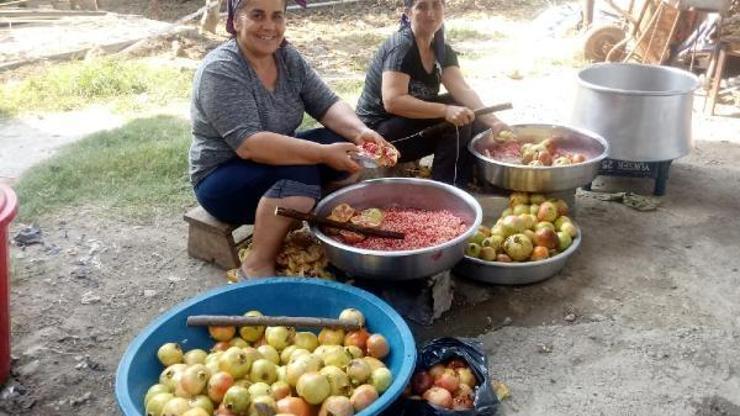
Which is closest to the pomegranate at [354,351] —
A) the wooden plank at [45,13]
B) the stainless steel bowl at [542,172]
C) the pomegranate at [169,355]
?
the pomegranate at [169,355]

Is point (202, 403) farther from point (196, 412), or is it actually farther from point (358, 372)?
point (358, 372)

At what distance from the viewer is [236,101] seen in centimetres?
284

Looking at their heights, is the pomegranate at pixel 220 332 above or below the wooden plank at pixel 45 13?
below

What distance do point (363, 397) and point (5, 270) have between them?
56.5 inches

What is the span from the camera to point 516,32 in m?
9.27

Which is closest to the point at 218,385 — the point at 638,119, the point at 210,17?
the point at 638,119

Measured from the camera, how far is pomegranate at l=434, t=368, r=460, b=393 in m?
2.37

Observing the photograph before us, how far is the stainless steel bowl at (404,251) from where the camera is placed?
261 centimetres

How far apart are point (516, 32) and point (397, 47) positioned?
6187mm

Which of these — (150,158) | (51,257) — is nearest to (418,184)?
(51,257)

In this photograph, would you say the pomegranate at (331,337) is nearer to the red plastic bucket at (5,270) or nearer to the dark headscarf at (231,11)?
the red plastic bucket at (5,270)

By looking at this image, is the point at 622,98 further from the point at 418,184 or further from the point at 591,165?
the point at 418,184

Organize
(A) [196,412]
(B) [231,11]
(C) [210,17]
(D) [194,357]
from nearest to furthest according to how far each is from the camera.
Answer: (A) [196,412]
(D) [194,357]
(B) [231,11]
(C) [210,17]

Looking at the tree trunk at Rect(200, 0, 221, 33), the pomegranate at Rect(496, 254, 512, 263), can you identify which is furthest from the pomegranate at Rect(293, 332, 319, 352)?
the tree trunk at Rect(200, 0, 221, 33)
